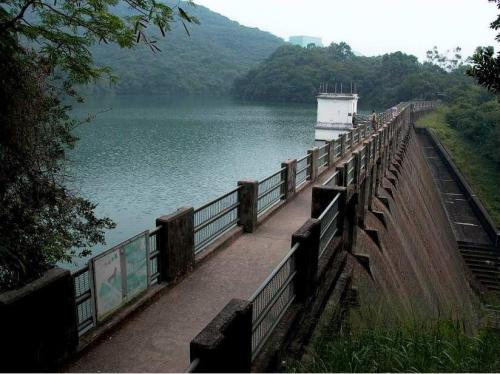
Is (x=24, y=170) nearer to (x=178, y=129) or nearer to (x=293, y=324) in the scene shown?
(x=293, y=324)

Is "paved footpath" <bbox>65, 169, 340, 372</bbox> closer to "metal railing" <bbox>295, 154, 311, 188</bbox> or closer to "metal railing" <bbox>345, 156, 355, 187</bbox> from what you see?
"metal railing" <bbox>345, 156, 355, 187</bbox>

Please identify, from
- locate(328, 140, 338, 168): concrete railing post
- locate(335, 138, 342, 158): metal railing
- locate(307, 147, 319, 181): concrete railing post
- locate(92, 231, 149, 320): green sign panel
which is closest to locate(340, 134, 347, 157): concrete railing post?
locate(335, 138, 342, 158): metal railing

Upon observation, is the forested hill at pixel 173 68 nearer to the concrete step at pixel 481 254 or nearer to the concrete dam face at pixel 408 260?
the concrete step at pixel 481 254

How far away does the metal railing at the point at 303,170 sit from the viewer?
14.5 meters

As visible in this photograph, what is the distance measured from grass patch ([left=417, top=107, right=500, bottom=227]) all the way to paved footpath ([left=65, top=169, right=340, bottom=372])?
31.9 m

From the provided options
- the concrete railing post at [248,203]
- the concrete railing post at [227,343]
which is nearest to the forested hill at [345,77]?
the concrete railing post at [248,203]

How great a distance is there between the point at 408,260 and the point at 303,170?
5.78m

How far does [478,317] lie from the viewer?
816 inches

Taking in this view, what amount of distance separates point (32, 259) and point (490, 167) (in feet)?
168

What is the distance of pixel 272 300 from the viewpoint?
6039 mm

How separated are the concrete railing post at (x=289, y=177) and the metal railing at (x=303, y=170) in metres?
0.88

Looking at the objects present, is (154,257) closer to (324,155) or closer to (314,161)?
(314,161)

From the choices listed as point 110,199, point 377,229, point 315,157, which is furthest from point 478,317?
point 110,199

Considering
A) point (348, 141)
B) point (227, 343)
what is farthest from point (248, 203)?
point (348, 141)
